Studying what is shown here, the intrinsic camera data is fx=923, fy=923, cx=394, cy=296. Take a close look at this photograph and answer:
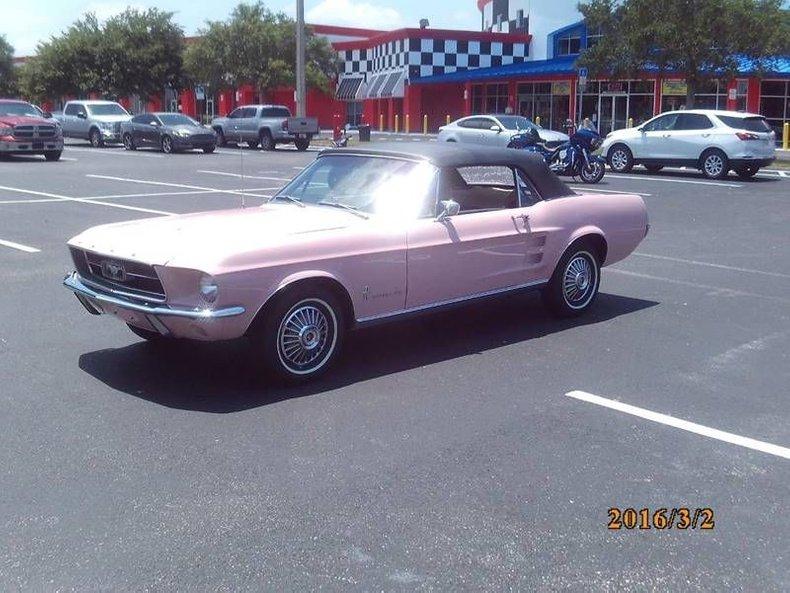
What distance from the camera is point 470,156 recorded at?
691 centimetres

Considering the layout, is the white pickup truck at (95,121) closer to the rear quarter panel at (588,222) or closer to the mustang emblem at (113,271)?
the rear quarter panel at (588,222)

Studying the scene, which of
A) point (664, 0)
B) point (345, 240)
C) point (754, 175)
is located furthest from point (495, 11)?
point (345, 240)

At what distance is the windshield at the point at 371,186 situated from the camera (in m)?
6.40

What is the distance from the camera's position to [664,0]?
27.0 meters

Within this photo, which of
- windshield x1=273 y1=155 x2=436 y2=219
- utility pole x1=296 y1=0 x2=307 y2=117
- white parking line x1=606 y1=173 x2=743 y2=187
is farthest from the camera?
utility pole x1=296 y1=0 x2=307 y2=117

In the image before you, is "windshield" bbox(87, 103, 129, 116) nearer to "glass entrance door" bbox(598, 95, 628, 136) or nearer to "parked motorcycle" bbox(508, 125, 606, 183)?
"glass entrance door" bbox(598, 95, 628, 136)

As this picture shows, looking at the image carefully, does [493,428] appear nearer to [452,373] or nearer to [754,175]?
[452,373]

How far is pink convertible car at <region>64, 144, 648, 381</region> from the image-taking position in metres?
5.42

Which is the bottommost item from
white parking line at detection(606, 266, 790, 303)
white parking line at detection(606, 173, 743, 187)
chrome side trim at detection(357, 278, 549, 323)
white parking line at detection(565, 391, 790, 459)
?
white parking line at detection(565, 391, 790, 459)

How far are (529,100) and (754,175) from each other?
22481 millimetres

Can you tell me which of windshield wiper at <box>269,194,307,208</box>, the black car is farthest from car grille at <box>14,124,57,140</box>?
windshield wiper at <box>269,194,307,208</box>

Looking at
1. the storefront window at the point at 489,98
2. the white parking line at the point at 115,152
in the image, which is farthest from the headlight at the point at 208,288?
the storefront window at the point at 489,98

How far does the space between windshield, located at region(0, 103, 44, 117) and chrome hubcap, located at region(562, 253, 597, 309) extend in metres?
23.5

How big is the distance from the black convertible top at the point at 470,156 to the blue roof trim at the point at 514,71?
32.1 meters
